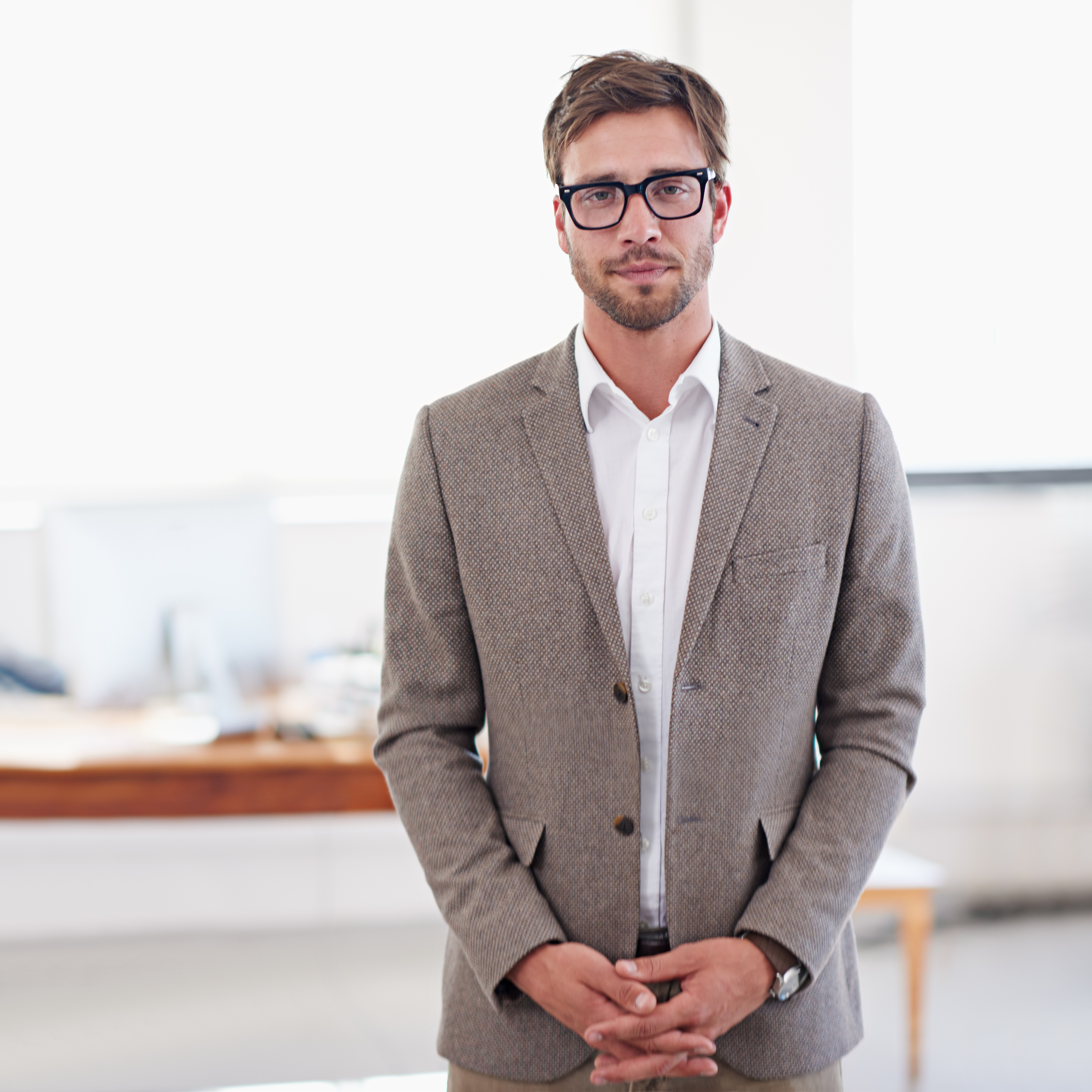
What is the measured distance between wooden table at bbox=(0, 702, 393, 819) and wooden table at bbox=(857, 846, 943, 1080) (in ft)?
3.89

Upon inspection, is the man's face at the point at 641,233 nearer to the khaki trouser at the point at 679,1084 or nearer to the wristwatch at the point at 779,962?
the wristwatch at the point at 779,962

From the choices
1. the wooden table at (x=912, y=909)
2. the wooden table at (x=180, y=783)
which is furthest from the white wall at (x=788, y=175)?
the wooden table at (x=180, y=783)

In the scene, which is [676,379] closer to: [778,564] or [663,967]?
[778,564]

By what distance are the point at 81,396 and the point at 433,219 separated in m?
1.32

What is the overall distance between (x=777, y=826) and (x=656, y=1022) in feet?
0.83

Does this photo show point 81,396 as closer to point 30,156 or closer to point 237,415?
point 237,415

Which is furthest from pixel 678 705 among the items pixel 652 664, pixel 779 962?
pixel 779 962

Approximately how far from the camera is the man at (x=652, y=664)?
1.20 meters

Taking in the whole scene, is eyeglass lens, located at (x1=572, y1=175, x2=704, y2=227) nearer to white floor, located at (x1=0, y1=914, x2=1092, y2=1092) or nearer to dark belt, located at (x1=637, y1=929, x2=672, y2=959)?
dark belt, located at (x1=637, y1=929, x2=672, y2=959)

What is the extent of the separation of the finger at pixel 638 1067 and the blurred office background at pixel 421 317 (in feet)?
8.05

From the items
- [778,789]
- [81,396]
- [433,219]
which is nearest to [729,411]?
[778,789]

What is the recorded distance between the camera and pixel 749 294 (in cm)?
352

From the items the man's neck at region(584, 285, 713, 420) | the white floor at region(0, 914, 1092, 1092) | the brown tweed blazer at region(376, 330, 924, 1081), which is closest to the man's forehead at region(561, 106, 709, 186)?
the man's neck at region(584, 285, 713, 420)

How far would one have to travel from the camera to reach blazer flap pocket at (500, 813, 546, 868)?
124cm
